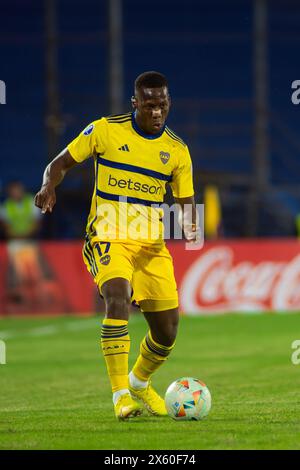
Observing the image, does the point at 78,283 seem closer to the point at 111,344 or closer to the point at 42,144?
the point at 42,144

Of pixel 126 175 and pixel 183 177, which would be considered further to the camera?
pixel 183 177

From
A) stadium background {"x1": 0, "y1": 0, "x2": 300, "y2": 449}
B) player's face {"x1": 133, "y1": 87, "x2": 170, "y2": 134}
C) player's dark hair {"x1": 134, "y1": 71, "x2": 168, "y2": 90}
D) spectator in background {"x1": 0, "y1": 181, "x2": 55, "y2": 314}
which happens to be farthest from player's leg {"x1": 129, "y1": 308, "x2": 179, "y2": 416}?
spectator in background {"x1": 0, "y1": 181, "x2": 55, "y2": 314}

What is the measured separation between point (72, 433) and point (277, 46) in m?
27.3

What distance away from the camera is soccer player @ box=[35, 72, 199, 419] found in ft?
26.5

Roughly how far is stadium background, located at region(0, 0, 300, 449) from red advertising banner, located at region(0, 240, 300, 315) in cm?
3

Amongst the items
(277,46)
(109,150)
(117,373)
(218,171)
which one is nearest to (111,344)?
(117,373)

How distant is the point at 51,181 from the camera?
8.02 meters

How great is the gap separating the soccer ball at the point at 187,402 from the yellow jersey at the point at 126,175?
121cm

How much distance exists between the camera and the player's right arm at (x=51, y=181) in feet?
26.1

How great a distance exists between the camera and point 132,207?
827 cm

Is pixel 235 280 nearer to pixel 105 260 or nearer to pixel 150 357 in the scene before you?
pixel 150 357

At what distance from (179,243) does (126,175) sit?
1302 centimetres

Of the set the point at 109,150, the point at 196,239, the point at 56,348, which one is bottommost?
the point at 56,348

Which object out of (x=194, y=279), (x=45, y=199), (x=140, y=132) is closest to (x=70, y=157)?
(x=45, y=199)
